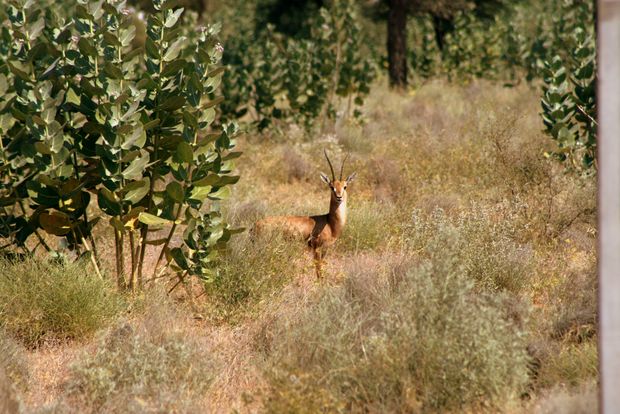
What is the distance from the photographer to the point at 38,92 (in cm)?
596

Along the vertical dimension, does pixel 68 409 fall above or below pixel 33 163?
below

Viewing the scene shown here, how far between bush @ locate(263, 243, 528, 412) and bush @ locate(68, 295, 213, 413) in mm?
477

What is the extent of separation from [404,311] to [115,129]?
2410mm

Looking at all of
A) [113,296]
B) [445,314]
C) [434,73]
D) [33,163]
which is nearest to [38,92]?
[33,163]

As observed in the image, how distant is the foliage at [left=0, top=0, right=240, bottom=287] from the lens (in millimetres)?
5965

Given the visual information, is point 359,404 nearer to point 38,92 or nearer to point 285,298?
point 285,298

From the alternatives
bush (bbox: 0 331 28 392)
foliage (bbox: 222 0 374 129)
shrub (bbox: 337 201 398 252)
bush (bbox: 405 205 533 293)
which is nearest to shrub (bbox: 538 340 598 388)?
bush (bbox: 405 205 533 293)

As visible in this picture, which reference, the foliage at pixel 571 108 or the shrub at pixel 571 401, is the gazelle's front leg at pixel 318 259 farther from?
the foliage at pixel 571 108

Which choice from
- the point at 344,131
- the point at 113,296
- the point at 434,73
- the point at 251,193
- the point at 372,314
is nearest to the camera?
the point at 372,314

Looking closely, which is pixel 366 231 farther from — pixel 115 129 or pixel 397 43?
pixel 397 43

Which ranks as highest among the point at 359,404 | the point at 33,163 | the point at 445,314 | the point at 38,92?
the point at 38,92

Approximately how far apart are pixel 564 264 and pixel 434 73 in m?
17.3

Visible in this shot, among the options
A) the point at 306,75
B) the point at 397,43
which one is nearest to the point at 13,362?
the point at 306,75

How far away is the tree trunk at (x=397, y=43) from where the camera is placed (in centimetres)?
2059
